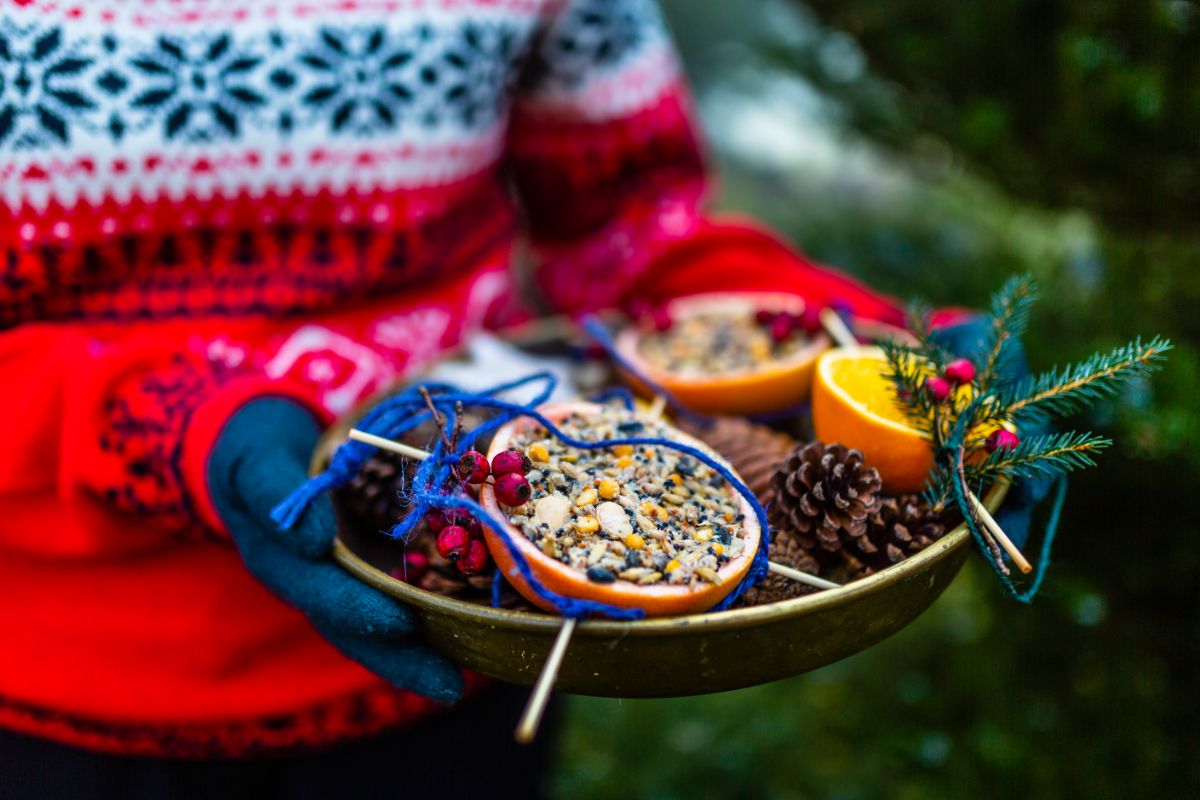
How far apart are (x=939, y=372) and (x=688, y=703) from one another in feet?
5.73

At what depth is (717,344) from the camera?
1.09 m

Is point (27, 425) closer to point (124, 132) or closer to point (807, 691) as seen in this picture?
point (124, 132)

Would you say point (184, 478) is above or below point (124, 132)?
below

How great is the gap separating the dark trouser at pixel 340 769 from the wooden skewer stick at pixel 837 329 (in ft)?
1.88

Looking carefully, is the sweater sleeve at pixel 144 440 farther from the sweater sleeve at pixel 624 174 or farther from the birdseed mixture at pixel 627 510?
the sweater sleeve at pixel 624 174

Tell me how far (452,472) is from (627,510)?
14 cm

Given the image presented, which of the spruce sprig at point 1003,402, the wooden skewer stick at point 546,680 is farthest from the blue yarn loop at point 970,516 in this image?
the wooden skewer stick at point 546,680

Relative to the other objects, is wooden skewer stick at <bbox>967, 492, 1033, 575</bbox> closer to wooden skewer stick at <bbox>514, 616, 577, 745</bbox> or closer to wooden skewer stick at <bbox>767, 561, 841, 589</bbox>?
wooden skewer stick at <bbox>767, 561, 841, 589</bbox>

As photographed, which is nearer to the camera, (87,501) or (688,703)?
(87,501)

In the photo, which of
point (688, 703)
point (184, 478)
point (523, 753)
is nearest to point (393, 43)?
point (184, 478)

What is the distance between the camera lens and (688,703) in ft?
7.88

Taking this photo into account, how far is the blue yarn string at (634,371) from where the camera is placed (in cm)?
98

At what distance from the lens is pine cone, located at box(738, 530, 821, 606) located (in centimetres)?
74

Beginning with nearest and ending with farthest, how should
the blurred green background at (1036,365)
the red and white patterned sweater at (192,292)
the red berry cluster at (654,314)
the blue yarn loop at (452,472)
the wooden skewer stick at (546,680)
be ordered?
the wooden skewer stick at (546,680)
the blue yarn loop at (452,472)
the red and white patterned sweater at (192,292)
the red berry cluster at (654,314)
the blurred green background at (1036,365)
